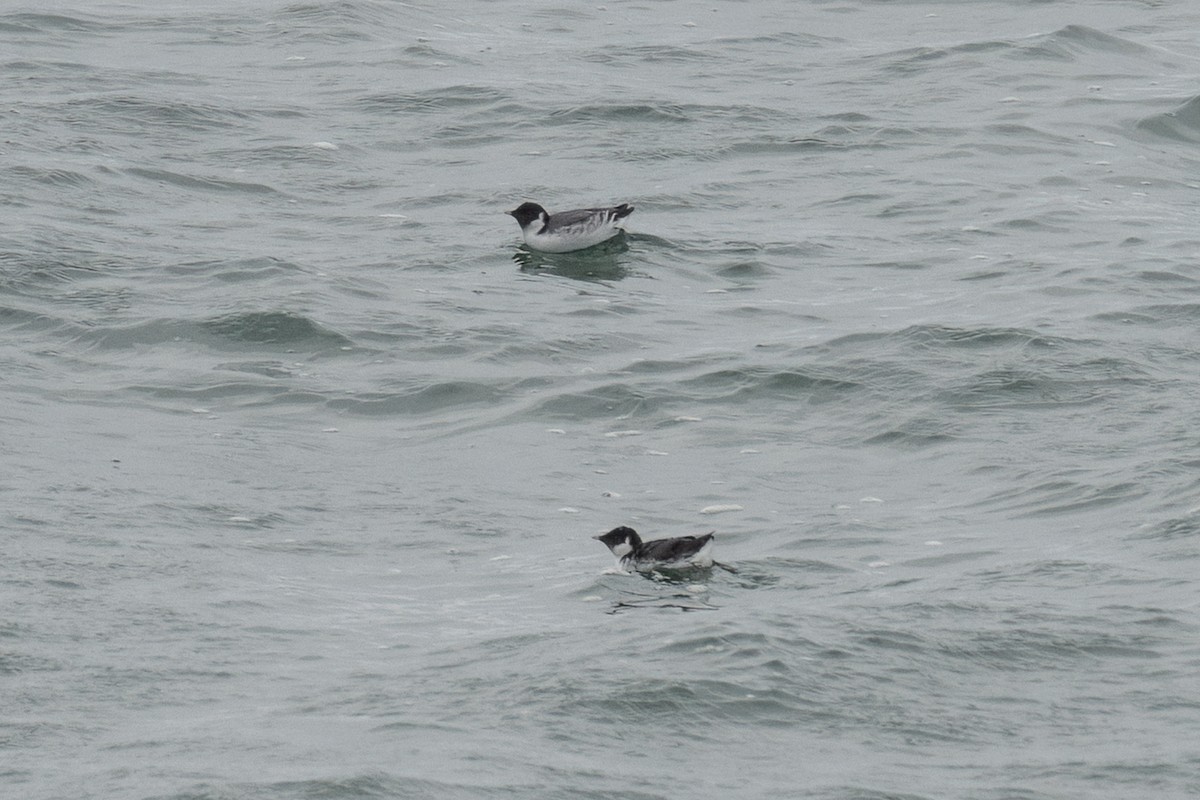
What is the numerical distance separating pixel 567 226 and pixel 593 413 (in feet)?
13.7

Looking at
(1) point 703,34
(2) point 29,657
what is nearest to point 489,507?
(2) point 29,657

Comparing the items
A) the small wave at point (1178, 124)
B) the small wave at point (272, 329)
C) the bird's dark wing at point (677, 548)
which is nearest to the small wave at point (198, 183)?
the small wave at point (272, 329)

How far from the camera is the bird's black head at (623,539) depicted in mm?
10945

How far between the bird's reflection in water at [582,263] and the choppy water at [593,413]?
6 centimetres

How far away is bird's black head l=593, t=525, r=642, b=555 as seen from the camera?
1095 cm

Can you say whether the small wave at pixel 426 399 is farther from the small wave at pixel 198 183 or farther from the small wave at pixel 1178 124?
the small wave at pixel 1178 124

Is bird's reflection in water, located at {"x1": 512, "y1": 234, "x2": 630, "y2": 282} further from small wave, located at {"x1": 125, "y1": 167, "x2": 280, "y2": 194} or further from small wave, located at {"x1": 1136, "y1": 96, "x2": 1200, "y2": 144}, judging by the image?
small wave, located at {"x1": 1136, "y1": 96, "x2": 1200, "y2": 144}

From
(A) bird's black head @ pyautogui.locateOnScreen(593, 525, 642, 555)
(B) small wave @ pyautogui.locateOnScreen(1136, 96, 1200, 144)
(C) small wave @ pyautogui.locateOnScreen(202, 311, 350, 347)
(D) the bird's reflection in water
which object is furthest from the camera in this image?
(B) small wave @ pyautogui.locateOnScreen(1136, 96, 1200, 144)

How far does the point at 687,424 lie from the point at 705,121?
9655 mm

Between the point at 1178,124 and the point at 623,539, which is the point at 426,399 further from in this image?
the point at 1178,124

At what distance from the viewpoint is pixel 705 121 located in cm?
2306

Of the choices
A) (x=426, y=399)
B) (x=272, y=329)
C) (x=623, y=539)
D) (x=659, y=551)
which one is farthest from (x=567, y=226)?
(x=659, y=551)

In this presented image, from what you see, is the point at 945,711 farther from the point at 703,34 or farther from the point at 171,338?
the point at 703,34

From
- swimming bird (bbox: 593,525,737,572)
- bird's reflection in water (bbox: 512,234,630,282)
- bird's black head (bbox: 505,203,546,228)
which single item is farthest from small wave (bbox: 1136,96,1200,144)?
swimming bird (bbox: 593,525,737,572)
